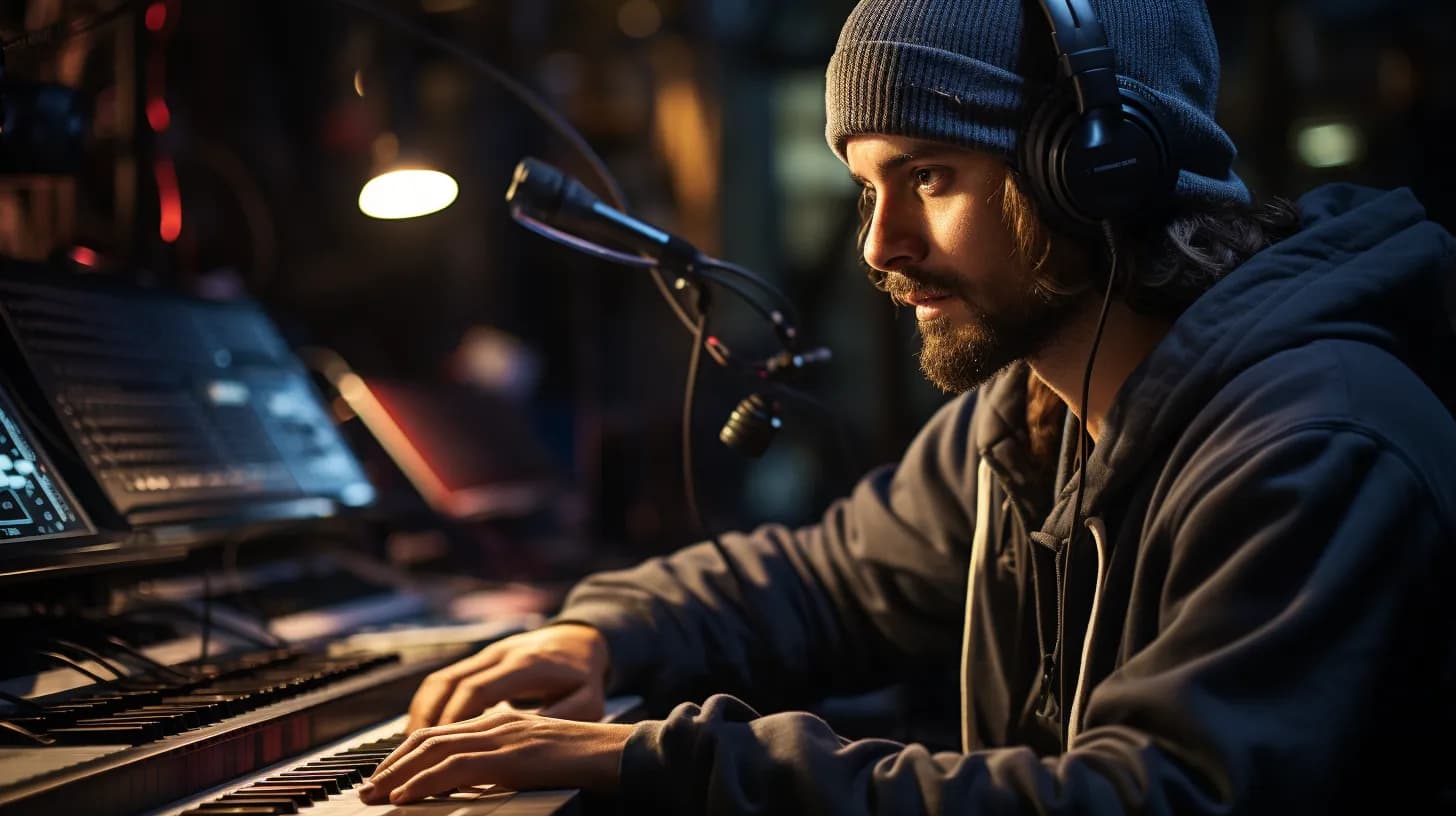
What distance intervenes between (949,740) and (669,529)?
3.93 feet

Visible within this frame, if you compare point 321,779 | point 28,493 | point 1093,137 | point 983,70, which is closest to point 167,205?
point 28,493

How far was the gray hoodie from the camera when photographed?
0.79 meters

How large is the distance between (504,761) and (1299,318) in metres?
0.73

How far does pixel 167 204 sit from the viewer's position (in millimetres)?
1789

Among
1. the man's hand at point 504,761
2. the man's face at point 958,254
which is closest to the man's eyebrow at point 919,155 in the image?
the man's face at point 958,254

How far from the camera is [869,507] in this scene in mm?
1520

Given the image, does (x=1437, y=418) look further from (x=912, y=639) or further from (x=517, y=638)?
(x=517, y=638)

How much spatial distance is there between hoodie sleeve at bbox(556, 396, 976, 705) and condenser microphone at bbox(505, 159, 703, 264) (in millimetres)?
413

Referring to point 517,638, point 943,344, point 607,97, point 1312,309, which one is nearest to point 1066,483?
point 943,344

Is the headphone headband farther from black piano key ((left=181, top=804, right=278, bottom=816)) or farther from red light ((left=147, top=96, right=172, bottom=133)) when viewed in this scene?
red light ((left=147, top=96, right=172, bottom=133))

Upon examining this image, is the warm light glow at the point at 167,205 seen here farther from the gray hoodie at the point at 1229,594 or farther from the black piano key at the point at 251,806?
the black piano key at the point at 251,806

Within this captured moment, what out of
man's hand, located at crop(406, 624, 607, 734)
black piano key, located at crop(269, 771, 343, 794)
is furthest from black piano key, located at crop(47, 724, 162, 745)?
man's hand, located at crop(406, 624, 607, 734)

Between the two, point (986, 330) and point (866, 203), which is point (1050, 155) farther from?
point (866, 203)

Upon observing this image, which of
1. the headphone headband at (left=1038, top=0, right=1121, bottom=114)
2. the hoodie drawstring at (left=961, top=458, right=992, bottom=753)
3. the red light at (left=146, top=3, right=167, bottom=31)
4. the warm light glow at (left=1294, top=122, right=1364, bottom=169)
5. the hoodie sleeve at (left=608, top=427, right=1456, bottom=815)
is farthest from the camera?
the warm light glow at (left=1294, top=122, right=1364, bottom=169)
